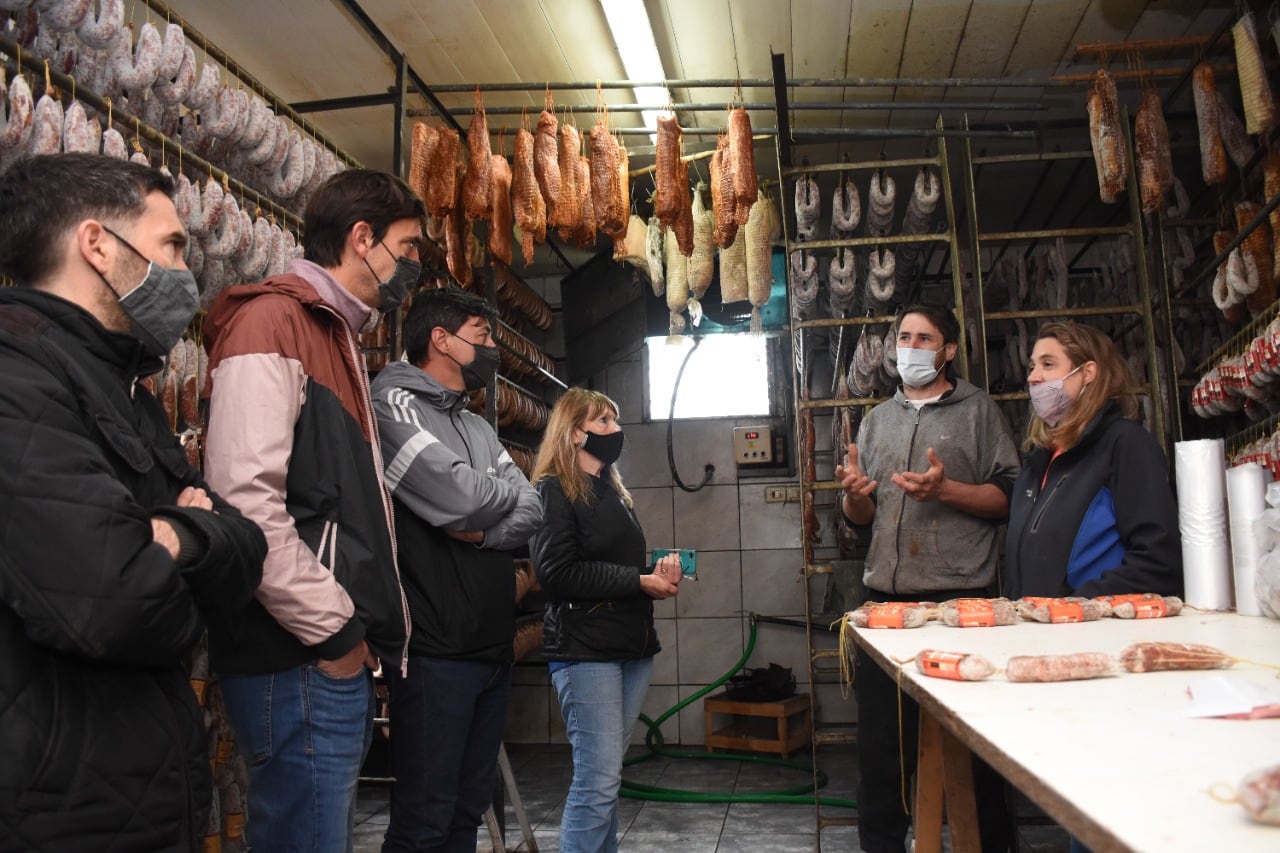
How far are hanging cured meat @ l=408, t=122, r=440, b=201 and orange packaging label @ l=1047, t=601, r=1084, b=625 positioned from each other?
3.27 m

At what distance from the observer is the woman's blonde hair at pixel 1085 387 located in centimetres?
285

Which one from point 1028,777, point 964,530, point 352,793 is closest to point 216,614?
point 352,793

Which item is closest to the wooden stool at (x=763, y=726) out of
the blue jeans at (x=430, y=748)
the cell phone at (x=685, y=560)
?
the cell phone at (x=685, y=560)

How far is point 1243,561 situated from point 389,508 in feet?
6.48

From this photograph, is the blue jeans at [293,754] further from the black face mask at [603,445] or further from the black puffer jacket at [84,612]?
the black face mask at [603,445]

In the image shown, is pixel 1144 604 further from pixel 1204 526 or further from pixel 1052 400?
pixel 1052 400

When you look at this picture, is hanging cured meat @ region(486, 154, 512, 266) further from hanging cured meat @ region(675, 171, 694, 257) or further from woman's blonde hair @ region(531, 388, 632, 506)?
woman's blonde hair @ region(531, 388, 632, 506)

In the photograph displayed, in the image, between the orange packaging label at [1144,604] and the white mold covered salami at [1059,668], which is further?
the orange packaging label at [1144,604]

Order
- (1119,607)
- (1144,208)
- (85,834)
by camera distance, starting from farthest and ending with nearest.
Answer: (1144,208)
(1119,607)
(85,834)

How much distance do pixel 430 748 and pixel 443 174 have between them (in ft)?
9.63

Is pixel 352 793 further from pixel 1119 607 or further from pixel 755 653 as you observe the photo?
pixel 755 653

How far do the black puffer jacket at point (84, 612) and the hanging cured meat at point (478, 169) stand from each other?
127 inches

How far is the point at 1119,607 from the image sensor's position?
91.3 inches

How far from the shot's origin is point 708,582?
750 centimetres
